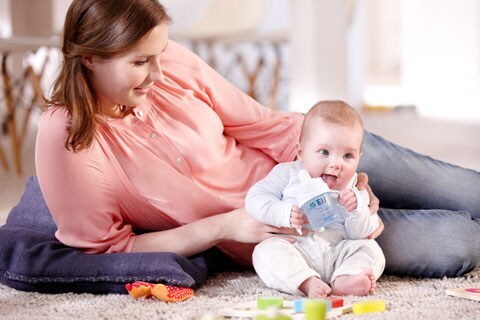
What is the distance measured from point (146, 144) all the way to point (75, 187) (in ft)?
0.61

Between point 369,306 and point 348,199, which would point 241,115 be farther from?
point 369,306

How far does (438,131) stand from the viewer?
4.33 metres

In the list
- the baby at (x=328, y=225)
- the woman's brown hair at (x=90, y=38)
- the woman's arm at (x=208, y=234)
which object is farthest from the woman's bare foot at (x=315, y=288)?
the woman's brown hair at (x=90, y=38)

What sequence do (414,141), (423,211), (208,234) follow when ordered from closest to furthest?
(208,234)
(423,211)
(414,141)

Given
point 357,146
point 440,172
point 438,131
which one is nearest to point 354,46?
point 438,131

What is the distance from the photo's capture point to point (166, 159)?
5.43 ft

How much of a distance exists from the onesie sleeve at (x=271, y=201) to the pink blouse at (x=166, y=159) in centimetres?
13

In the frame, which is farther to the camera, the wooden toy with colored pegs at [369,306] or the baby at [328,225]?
the baby at [328,225]

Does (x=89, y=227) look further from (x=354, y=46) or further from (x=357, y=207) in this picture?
(x=354, y=46)

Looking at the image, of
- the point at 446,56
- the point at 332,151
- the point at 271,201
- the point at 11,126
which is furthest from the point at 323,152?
the point at 446,56

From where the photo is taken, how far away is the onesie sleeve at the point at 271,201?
1504 millimetres

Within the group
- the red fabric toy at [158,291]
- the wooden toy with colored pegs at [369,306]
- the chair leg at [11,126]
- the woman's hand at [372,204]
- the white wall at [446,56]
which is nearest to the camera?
the wooden toy with colored pegs at [369,306]

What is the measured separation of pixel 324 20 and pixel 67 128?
2.42 meters

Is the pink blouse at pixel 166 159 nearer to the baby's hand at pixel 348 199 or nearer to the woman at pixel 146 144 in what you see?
the woman at pixel 146 144
